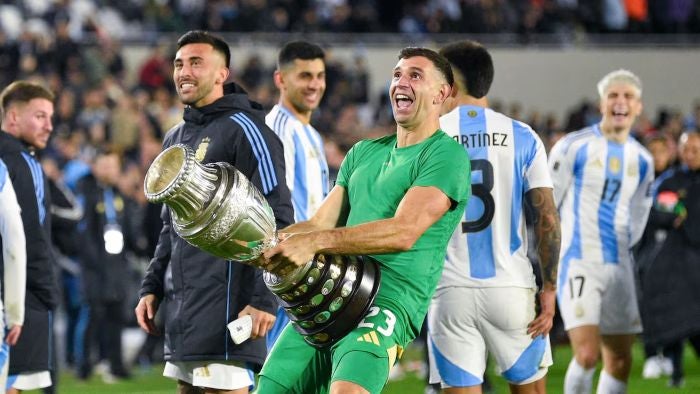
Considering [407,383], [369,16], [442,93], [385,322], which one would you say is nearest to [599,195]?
[442,93]

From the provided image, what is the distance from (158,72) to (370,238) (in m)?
15.3

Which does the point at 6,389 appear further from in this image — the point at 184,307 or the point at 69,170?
the point at 69,170

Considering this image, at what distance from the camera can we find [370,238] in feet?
16.6

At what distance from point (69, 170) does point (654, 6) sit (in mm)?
15066

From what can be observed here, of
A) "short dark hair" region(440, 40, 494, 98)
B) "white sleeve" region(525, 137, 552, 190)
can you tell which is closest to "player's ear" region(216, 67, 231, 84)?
"short dark hair" region(440, 40, 494, 98)

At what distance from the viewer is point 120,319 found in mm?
13070

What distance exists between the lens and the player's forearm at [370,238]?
4.98 metres

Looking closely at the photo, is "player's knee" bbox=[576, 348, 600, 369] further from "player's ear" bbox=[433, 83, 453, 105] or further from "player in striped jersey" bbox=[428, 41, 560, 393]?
"player's ear" bbox=[433, 83, 453, 105]

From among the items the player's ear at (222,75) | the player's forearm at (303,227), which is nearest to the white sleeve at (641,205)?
the player's ear at (222,75)

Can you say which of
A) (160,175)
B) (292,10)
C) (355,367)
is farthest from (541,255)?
(292,10)

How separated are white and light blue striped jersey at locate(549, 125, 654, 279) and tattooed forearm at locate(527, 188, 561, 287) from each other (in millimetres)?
1908

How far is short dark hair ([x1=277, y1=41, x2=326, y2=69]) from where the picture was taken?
859cm

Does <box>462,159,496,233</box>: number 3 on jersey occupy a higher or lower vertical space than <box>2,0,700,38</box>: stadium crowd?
lower

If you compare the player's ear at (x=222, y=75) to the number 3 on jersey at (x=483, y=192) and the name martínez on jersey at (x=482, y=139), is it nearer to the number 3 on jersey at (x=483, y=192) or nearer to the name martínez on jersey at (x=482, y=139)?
the name martínez on jersey at (x=482, y=139)
